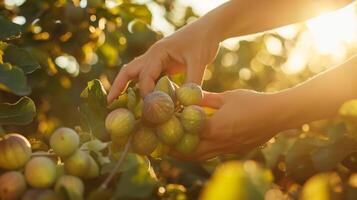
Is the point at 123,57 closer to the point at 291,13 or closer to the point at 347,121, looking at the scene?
the point at 291,13

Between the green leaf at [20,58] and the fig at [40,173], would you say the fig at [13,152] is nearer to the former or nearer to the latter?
the fig at [40,173]

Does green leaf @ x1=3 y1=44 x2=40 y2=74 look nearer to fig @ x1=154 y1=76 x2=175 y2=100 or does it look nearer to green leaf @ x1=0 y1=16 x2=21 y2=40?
green leaf @ x1=0 y1=16 x2=21 y2=40

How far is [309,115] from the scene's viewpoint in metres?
2.28

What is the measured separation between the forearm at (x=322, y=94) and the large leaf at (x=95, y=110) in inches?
26.2

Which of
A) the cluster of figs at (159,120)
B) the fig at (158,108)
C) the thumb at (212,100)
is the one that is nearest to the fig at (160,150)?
the cluster of figs at (159,120)

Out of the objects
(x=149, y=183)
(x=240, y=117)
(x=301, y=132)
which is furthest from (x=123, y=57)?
(x=149, y=183)

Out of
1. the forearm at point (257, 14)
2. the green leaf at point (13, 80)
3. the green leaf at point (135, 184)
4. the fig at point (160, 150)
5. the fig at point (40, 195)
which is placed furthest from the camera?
the forearm at point (257, 14)

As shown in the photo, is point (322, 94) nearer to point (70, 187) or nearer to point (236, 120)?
point (236, 120)

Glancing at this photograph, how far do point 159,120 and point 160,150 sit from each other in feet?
0.63

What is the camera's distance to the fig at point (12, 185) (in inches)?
58.0

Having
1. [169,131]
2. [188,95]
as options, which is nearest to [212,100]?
[188,95]

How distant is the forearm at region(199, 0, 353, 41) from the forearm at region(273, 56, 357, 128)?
454 mm

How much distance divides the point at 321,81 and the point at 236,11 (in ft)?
1.74

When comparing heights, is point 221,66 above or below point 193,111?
below
